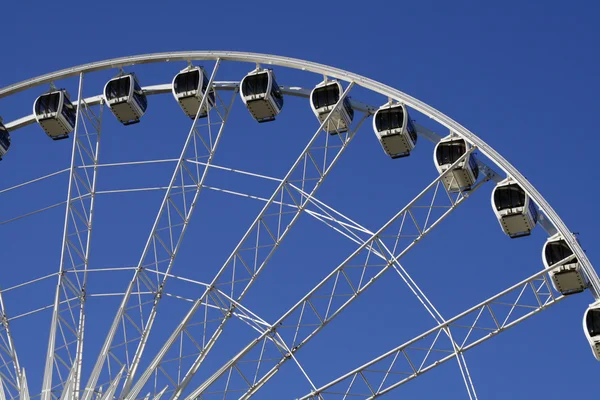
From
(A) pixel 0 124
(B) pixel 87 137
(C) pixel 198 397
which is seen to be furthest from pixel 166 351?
(A) pixel 0 124

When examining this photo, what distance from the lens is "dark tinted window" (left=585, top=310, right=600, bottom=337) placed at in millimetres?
41634

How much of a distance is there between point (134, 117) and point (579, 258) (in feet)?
52.0

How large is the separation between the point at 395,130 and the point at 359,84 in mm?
1844

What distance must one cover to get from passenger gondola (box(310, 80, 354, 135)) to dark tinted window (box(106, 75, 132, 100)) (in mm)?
6367

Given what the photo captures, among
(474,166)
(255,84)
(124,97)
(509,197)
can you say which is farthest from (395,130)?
(124,97)

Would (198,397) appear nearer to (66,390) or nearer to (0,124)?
(66,390)

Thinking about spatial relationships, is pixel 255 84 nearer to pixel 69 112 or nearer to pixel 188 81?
pixel 188 81

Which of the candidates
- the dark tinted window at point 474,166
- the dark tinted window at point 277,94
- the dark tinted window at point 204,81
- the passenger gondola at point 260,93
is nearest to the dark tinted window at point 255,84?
the passenger gondola at point 260,93

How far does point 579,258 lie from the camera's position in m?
41.1

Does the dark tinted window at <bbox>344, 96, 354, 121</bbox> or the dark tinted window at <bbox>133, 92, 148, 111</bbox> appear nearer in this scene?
the dark tinted window at <bbox>344, 96, 354, 121</bbox>

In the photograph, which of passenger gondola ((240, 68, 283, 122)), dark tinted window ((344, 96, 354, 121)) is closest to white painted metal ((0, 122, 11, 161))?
passenger gondola ((240, 68, 283, 122))

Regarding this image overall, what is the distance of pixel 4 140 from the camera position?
5009cm

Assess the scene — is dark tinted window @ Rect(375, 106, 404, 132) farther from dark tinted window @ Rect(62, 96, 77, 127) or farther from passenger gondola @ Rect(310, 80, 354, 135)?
dark tinted window @ Rect(62, 96, 77, 127)

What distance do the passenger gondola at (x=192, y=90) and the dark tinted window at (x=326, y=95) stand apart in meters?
3.65
